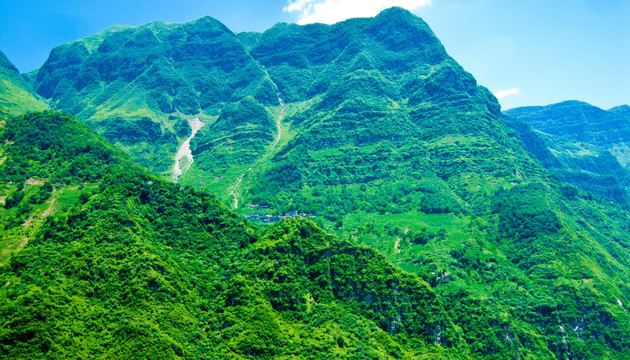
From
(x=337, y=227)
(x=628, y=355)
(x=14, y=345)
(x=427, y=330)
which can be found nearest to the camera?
(x=14, y=345)

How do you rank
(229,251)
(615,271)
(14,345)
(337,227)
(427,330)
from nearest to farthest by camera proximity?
(14,345) → (427,330) → (229,251) → (615,271) → (337,227)

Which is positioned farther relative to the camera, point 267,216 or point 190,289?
point 267,216

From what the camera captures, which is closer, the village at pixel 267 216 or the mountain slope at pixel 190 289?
the mountain slope at pixel 190 289

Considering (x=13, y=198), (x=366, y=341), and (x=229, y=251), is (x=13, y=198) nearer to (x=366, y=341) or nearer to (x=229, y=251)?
(x=229, y=251)

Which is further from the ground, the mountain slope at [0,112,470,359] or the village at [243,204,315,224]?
the village at [243,204,315,224]

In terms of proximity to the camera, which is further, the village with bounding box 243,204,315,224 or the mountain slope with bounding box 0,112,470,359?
the village with bounding box 243,204,315,224

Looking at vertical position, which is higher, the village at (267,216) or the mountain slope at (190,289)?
the village at (267,216)

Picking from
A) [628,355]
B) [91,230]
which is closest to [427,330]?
[628,355]

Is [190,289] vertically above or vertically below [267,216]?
below
